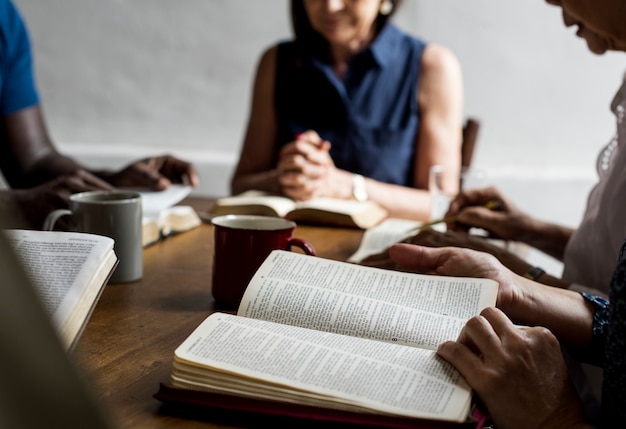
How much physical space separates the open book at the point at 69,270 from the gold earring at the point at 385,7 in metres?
1.46

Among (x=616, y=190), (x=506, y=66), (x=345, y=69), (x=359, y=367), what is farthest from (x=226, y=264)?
(x=506, y=66)

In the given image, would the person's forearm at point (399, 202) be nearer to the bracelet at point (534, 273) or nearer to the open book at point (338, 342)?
the bracelet at point (534, 273)

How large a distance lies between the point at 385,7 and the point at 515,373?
1.55 meters

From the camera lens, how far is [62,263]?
72 centimetres

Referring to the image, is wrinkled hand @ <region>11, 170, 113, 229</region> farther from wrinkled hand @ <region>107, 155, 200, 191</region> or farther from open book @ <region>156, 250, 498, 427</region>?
open book @ <region>156, 250, 498, 427</region>

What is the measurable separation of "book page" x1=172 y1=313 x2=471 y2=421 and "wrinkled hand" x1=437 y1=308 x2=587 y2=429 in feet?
0.06

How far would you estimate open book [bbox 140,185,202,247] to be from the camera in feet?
4.13

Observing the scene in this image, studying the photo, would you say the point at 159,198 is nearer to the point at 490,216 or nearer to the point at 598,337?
the point at 490,216

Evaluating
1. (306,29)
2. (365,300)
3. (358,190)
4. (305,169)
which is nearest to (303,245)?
(365,300)

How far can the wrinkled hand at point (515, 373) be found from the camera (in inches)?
24.9

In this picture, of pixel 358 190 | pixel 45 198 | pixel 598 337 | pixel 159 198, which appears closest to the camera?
pixel 598 337

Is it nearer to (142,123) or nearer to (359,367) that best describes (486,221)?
(359,367)

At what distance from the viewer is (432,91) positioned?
201 centimetres

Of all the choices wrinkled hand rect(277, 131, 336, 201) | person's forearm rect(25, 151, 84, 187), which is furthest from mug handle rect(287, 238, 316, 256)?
person's forearm rect(25, 151, 84, 187)
